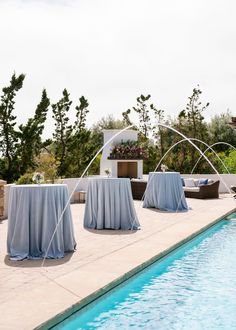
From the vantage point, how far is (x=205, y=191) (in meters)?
16.8

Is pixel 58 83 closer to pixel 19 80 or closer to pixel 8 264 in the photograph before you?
pixel 19 80

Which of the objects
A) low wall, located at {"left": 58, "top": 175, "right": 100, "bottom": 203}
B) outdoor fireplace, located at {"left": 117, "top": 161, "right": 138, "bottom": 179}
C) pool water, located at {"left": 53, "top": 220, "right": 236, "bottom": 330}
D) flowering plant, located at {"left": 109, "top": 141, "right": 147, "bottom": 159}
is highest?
flowering plant, located at {"left": 109, "top": 141, "right": 147, "bottom": 159}

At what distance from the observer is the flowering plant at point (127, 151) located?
19.3 meters

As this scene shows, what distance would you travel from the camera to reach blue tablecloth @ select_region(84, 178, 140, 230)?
924 centimetres

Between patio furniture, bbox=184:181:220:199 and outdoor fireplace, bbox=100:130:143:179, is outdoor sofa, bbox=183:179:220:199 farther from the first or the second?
outdoor fireplace, bbox=100:130:143:179

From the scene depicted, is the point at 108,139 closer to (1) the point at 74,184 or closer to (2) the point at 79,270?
(1) the point at 74,184

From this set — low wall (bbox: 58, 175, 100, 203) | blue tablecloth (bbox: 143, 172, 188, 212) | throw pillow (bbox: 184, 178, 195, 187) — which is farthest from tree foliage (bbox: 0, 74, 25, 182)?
blue tablecloth (bbox: 143, 172, 188, 212)

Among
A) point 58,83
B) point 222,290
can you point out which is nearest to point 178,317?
point 222,290

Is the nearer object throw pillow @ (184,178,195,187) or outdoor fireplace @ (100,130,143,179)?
throw pillow @ (184,178,195,187)

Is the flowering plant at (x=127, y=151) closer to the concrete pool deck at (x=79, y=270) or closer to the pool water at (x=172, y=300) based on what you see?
the concrete pool deck at (x=79, y=270)

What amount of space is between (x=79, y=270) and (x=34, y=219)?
1124 mm

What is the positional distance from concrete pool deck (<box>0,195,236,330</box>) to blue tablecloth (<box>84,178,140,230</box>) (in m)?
0.30

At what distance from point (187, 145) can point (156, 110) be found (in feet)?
13.7

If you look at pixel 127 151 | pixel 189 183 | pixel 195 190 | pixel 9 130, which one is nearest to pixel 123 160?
pixel 127 151
